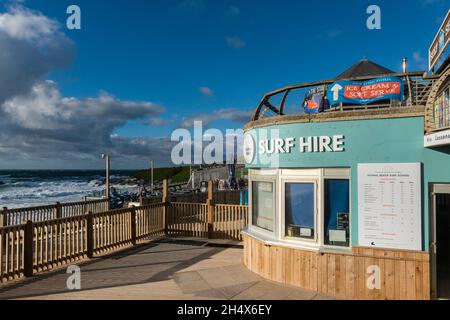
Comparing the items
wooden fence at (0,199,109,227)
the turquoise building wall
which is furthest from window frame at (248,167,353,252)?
wooden fence at (0,199,109,227)

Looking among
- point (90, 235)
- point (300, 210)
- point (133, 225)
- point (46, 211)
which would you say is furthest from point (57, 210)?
point (300, 210)

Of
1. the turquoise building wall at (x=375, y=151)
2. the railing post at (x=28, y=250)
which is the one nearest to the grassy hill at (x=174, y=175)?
the railing post at (x=28, y=250)

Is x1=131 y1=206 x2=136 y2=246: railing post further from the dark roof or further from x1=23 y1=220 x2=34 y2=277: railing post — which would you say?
the dark roof

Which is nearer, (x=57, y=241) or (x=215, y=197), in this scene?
(x=57, y=241)

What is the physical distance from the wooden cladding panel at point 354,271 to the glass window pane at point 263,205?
68 centimetres

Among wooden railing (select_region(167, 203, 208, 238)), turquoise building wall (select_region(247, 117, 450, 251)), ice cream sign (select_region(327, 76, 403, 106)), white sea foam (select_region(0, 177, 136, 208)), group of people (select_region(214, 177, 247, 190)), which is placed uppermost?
ice cream sign (select_region(327, 76, 403, 106))

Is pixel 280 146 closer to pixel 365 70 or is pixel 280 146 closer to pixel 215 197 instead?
pixel 365 70

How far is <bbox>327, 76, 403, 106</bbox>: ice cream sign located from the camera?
6332 mm

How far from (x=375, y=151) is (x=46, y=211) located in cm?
1118

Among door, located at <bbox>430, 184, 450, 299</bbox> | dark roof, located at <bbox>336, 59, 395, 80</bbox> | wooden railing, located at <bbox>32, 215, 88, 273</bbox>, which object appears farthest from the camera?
dark roof, located at <bbox>336, 59, 395, 80</bbox>

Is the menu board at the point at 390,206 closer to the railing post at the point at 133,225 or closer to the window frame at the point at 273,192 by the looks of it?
the window frame at the point at 273,192

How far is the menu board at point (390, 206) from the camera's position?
582 centimetres

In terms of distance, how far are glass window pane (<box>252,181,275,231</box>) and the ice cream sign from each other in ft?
7.39

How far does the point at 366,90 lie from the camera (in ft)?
21.4
